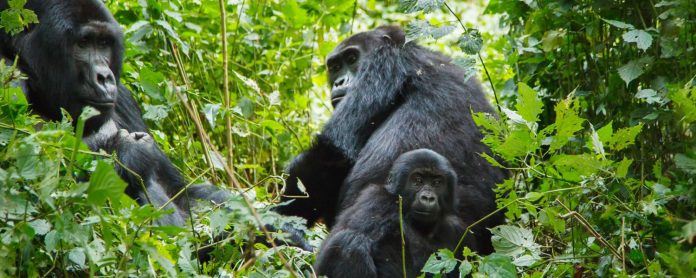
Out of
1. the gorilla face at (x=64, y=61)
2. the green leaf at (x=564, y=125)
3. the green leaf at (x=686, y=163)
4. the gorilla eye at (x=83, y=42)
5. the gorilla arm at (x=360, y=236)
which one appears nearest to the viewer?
the green leaf at (x=686, y=163)

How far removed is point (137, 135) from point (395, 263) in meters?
1.52

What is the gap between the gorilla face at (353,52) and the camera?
5633mm

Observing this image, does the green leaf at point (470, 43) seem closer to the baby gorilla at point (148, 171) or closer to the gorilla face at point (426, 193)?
the gorilla face at point (426, 193)

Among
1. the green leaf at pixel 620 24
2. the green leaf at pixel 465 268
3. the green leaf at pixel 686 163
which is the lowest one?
the green leaf at pixel 465 268

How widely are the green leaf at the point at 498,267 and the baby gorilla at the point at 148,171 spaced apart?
1513 mm

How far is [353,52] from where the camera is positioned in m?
5.76

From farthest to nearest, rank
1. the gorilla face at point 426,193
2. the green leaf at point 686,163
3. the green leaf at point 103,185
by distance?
the gorilla face at point 426,193
the green leaf at point 686,163
the green leaf at point 103,185

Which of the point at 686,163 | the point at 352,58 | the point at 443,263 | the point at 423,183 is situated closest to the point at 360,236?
the point at 423,183

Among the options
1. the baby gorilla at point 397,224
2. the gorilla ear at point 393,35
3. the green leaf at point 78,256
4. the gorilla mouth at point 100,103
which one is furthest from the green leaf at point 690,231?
the gorilla ear at point 393,35

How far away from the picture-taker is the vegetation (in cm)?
285

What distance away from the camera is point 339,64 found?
5812mm

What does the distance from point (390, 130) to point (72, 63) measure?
163cm

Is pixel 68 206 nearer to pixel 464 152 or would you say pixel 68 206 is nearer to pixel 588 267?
pixel 588 267

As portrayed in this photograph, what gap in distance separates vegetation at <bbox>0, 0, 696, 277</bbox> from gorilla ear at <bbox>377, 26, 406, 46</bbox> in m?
0.59
